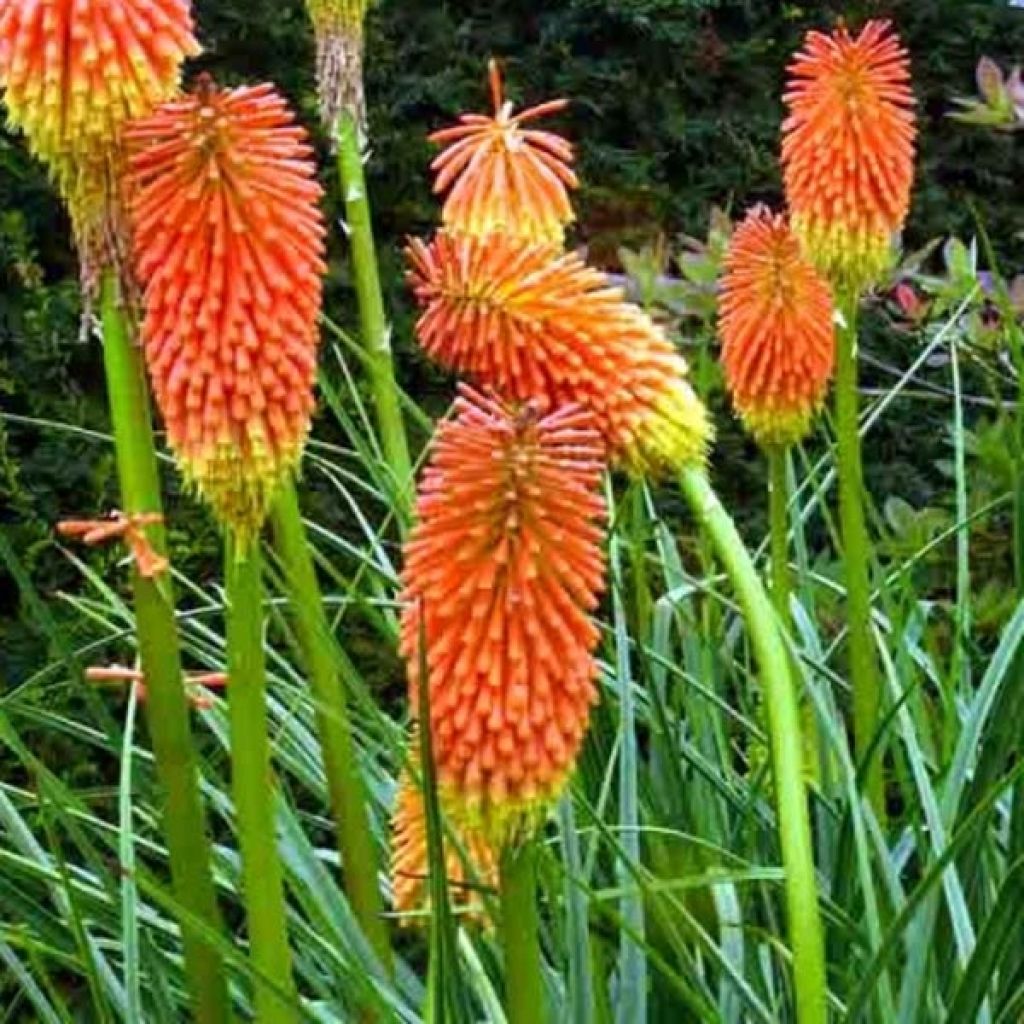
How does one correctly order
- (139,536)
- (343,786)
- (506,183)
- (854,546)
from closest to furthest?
(139,536) < (506,183) < (343,786) < (854,546)

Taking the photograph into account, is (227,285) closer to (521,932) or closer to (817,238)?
(521,932)

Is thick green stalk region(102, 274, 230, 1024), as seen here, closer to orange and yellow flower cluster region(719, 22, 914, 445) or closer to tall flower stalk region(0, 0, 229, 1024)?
tall flower stalk region(0, 0, 229, 1024)

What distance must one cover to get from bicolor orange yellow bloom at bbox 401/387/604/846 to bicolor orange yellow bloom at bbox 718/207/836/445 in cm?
110

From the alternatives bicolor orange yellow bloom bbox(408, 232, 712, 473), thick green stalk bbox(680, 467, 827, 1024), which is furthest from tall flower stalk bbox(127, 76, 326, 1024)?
thick green stalk bbox(680, 467, 827, 1024)

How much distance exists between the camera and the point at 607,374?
1672mm

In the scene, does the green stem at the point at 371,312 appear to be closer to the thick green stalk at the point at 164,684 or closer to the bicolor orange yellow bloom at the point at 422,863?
the bicolor orange yellow bloom at the point at 422,863

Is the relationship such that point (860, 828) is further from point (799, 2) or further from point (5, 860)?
point (799, 2)

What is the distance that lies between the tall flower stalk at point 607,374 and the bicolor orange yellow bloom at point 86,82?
0.23 metres

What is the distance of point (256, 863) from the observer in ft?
5.53

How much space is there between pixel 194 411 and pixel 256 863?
12.6 inches

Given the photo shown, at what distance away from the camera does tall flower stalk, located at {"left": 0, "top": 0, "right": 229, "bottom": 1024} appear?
168 centimetres

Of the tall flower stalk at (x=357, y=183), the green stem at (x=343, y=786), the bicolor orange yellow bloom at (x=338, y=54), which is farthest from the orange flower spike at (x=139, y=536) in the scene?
the bicolor orange yellow bloom at (x=338, y=54)

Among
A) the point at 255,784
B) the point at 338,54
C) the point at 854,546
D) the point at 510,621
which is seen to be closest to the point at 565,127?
the point at 338,54

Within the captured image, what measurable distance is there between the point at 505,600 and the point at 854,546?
3.53ft
